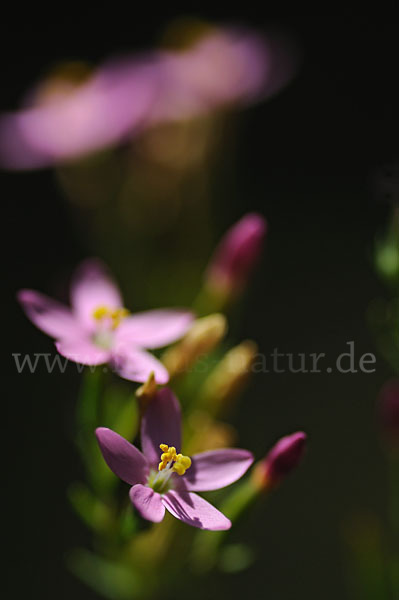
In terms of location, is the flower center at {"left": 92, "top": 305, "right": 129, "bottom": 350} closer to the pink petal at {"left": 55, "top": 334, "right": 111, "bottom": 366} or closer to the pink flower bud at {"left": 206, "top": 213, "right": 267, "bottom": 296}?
the pink petal at {"left": 55, "top": 334, "right": 111, "bottom": 366}

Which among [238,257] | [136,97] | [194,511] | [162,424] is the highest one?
[136,97]

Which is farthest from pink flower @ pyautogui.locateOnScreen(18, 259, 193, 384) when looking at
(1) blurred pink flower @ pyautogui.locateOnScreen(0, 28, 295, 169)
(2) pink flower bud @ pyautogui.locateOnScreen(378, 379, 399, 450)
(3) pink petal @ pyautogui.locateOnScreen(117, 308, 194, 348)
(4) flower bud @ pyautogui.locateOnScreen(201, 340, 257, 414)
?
(1) blurred pink flower @ pyautogui.locateOnScreen(0, 28, 295, 169)

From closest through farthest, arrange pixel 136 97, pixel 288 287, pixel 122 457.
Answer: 1. pixel 122 457
2. pixel 136 97
3. pixel 288 287

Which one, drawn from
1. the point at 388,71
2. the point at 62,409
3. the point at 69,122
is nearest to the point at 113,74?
the point at 69,122

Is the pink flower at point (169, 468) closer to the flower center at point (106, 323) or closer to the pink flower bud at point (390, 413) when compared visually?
the flower center at point (106, 323)

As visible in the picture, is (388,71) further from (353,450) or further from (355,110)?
(353,450)

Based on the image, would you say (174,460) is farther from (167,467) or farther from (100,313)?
(100,313)

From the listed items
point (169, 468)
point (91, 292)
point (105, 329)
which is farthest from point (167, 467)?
point (91, 292)
